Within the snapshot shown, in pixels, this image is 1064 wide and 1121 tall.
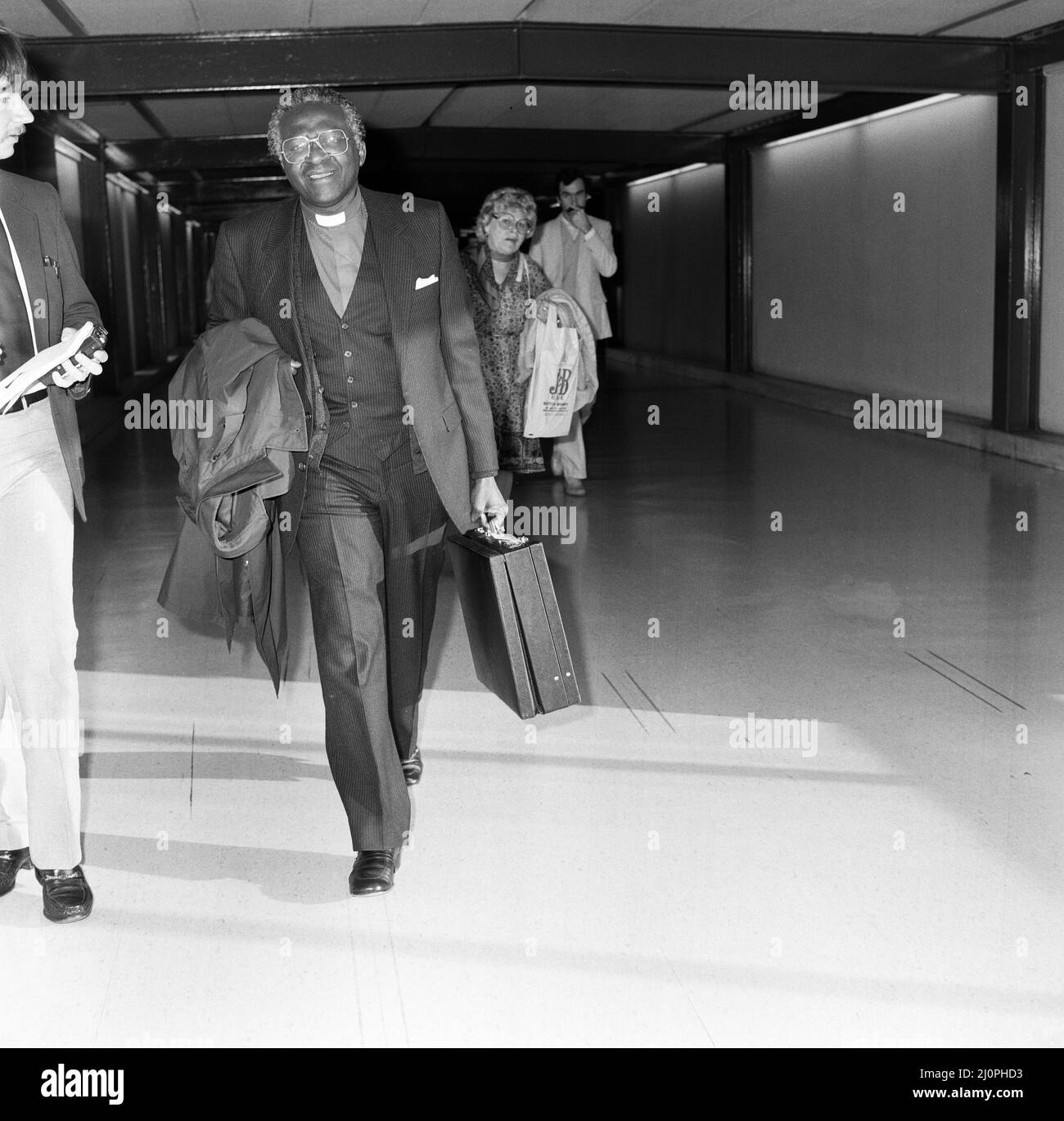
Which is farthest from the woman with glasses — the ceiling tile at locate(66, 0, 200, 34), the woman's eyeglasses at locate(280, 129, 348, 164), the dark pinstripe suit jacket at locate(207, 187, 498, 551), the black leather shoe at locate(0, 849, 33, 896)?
the black leather shoe at locate(0, 849, 33, 896)

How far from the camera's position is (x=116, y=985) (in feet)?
8.32

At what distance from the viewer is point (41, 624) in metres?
2.70

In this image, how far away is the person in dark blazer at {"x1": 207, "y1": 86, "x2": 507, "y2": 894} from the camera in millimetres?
2869

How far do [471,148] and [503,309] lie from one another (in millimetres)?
8719

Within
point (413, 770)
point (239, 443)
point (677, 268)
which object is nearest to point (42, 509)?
point (239, 443)

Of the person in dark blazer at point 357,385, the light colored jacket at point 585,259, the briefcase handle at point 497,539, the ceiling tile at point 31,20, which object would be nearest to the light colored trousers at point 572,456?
the light colored jacket at point 585,259

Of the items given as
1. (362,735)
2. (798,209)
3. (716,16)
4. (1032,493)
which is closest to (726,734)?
(362,735)

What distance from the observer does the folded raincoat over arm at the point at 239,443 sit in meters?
2.79

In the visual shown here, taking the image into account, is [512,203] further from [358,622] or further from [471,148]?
[471,148]

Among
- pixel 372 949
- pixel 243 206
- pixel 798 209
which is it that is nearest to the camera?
pixel 372 949

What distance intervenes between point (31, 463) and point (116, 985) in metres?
0.96

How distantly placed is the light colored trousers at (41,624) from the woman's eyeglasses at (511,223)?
3124 millimetres
